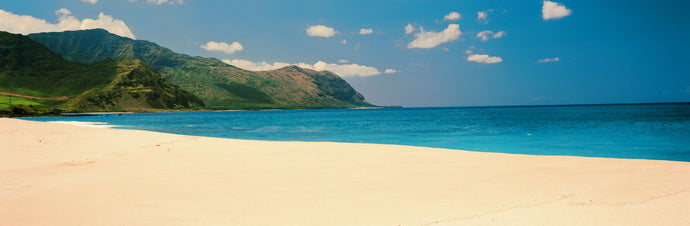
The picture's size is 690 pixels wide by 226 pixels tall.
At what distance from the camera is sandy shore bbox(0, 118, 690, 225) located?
21.3ft

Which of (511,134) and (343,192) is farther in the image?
(511,134)

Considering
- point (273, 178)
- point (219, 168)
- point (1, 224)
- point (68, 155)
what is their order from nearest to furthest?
point (1, 224)
point (273, 178)
point (219, 168)
point (68, 155)

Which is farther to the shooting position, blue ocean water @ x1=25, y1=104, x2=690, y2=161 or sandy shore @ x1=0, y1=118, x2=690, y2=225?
blue ocean water @ x1=25, y1=104, x2=690, y2=161

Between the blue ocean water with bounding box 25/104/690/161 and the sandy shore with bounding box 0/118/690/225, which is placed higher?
the sandy shore with bounding box 0/118/690/225

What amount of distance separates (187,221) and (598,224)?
675 centimetres

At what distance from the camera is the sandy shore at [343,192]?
6.49 metres

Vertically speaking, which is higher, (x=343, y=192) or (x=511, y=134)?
(x=343, y=192)

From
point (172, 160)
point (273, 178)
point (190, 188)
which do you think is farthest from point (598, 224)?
point (172, 160)

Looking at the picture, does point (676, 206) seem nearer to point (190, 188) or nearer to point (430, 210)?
point (430, 210)

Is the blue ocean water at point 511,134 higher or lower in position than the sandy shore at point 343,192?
lower

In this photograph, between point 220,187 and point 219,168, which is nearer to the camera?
point 220,187

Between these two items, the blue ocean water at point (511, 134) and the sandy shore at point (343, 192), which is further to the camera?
the blue ocean water at point (511, 134)

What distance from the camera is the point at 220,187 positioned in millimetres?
9227

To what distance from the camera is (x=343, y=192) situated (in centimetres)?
860
